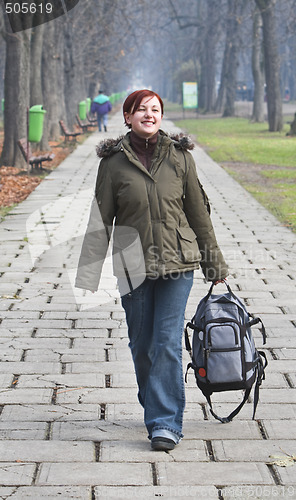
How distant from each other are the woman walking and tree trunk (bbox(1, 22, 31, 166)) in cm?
1430

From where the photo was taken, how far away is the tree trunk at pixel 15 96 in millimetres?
18047

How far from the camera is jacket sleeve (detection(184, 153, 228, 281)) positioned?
4.07 m

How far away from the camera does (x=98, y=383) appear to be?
501cm

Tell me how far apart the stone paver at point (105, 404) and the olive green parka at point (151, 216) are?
2.51 feet

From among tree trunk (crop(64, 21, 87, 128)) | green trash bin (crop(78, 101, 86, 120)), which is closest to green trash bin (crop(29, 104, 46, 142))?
tree trunk (crop(64, 21, 87, 128))

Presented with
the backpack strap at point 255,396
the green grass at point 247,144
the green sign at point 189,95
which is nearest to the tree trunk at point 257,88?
the green sign at point 189,95

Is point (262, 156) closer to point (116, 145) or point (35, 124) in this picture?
point (35, 124)

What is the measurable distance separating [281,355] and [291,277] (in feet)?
8.20

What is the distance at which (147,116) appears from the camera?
3896 mm

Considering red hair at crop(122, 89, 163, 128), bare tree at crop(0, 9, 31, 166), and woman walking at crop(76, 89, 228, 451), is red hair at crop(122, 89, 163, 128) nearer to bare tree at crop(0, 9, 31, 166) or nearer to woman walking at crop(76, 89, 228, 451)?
woman walking at crop(76, 89, 228, 451)

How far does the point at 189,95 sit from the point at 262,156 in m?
23.1

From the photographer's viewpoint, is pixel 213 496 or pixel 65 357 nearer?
pixel 213 496

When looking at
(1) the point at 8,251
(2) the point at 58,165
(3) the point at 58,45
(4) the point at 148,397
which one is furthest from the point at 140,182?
(3) the point at 58,45

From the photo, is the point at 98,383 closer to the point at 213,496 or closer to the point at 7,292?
the point at 213,496
